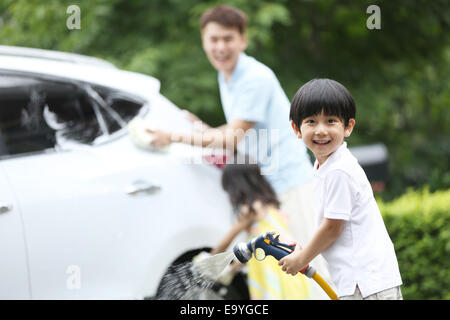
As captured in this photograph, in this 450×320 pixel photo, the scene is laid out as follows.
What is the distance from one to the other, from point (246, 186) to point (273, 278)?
504 millimetres

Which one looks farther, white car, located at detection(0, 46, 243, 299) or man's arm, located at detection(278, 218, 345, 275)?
white car, located at detection(0, 46, 243, 299)

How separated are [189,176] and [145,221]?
371 millimetres

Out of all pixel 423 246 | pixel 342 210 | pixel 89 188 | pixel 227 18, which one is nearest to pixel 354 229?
pixel 342 210

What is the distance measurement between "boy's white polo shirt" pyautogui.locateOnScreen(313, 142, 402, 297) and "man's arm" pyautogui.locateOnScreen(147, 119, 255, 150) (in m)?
1.06

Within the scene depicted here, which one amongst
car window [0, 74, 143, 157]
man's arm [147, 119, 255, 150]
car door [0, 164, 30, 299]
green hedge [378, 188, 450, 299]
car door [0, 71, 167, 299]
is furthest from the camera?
green hedge [378, 188, 450, 299]

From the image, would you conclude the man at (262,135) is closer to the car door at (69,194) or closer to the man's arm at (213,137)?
the man's arm at (213,137)

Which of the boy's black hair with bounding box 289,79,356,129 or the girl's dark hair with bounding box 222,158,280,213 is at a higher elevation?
the boy's black hair with bounding box 289,79,356,129

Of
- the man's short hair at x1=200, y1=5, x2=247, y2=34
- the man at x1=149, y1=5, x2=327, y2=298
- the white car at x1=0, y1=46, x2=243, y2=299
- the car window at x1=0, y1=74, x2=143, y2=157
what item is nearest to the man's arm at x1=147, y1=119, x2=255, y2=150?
the man at x1=149, y1=5, x2=327, y2=298

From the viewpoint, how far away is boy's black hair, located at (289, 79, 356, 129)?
2092mm

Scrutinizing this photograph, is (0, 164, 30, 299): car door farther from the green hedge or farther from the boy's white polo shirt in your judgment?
the green hedge

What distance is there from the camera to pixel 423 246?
4090 mm

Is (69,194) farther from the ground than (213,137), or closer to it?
closer to it

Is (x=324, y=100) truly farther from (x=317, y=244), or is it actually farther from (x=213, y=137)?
(x=213, y=137)

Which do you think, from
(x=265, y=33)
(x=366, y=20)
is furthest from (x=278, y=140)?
(x=366, y=20)
